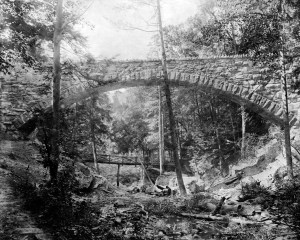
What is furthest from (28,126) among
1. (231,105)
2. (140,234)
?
(231,105)

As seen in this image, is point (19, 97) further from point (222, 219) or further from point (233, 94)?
point (222, 219)

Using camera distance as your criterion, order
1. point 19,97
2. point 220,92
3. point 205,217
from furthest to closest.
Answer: point 220,92
point 19,97
point 205,217

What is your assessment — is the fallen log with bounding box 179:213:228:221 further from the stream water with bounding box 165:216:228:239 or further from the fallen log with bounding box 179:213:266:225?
the stream water with bounding box 165:216:228:239

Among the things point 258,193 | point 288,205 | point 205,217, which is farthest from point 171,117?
point 288,205

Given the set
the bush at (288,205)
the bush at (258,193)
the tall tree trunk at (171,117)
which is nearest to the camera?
the bush at (288,205)

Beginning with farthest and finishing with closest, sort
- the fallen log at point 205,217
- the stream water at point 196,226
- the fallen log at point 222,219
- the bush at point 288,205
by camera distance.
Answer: the fallen log at point 205,217
the fallen log at point 222,219
the bush at point 288,205
the stream water at point 196,226

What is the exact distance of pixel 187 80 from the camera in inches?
503

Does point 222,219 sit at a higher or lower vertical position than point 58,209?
lower

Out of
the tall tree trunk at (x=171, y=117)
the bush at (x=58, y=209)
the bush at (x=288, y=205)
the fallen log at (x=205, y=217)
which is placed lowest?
the fallen log at (x=205, y=217)

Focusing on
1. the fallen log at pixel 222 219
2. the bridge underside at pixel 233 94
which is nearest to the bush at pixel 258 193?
the fallen log at pixel 222 219

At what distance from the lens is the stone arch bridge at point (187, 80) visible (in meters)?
12.5

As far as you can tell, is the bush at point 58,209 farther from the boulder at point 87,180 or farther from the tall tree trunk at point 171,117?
the tall tree trunk at point 171,117

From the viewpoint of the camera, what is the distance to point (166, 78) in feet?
39.2

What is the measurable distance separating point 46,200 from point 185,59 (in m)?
8.99
